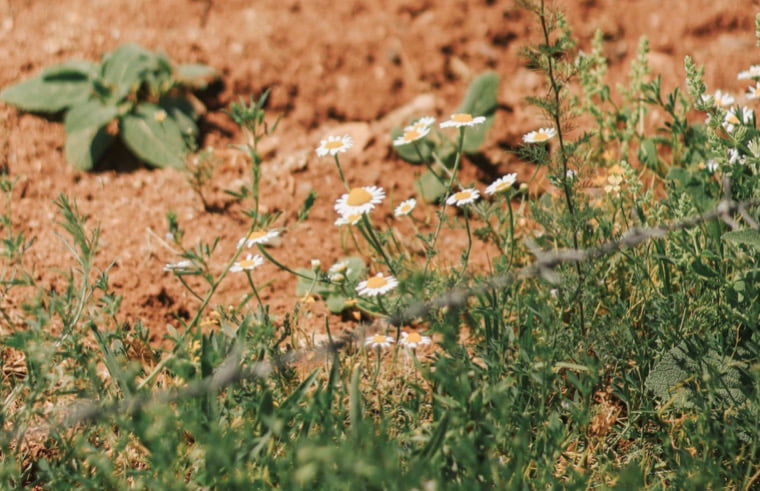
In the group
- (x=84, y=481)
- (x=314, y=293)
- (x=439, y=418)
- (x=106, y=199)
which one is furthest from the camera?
(x=106, y=199)

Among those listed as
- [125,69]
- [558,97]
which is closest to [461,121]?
[558,97]

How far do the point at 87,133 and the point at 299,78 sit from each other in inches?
40.7

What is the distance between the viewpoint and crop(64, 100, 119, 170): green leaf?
3.36 meters

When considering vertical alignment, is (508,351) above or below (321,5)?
below

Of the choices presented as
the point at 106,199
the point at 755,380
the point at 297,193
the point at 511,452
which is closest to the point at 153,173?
the point at 106,199

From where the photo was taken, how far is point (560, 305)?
2.30 meters

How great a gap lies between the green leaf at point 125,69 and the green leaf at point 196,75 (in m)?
0.15

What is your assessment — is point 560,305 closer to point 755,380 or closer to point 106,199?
point 755,380

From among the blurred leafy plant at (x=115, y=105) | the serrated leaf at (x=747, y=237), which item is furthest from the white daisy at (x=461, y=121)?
the blurred leafy plant at (x=115, y=105)

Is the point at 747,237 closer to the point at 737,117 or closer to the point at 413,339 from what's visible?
the point at 737,117

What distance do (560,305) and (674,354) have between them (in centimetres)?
34

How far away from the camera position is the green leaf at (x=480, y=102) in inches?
133

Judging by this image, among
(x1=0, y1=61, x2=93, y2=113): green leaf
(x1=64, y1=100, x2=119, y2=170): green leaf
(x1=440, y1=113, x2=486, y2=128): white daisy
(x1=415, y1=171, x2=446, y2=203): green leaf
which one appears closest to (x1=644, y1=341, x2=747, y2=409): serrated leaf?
(x1=440, y1=113, x2=486, y2=128): white daisy

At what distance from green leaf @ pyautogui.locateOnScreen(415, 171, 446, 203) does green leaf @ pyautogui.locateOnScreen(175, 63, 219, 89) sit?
1145 mm
